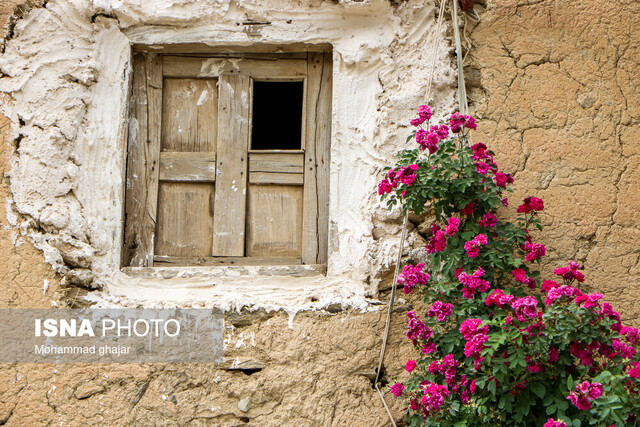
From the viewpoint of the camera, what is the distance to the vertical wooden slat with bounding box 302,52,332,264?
10.7ft

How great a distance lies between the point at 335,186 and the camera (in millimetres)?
3164

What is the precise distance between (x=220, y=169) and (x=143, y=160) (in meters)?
0.37

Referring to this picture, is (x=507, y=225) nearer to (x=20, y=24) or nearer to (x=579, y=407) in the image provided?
(x=579, y=407)

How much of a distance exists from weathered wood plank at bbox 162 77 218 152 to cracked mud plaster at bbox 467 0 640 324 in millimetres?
1208

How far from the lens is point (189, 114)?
338 centimetres

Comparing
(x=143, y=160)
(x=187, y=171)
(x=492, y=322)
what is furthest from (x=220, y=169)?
(x=492, y=322)

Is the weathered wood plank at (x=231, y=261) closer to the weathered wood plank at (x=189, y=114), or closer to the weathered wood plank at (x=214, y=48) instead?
the weathered wood plank at (x=189, y=114)

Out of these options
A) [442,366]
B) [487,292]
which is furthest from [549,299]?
[442,366]

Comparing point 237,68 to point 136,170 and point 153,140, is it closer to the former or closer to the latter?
point 153,140

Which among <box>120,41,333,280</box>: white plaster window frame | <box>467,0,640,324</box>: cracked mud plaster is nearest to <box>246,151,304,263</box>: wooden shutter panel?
<box>120,41,333,280</box>: white plaster window frame

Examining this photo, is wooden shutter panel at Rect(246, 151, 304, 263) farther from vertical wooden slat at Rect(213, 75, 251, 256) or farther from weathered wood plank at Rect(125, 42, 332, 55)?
weathered wood plank at Rect(125, 42, 332, 55)

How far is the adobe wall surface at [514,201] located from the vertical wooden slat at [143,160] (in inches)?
16.6

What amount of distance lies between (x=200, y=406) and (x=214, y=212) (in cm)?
88

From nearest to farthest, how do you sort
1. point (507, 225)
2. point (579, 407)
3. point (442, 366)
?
point (579, 407) → point (442, 366) → point (507, 225)
